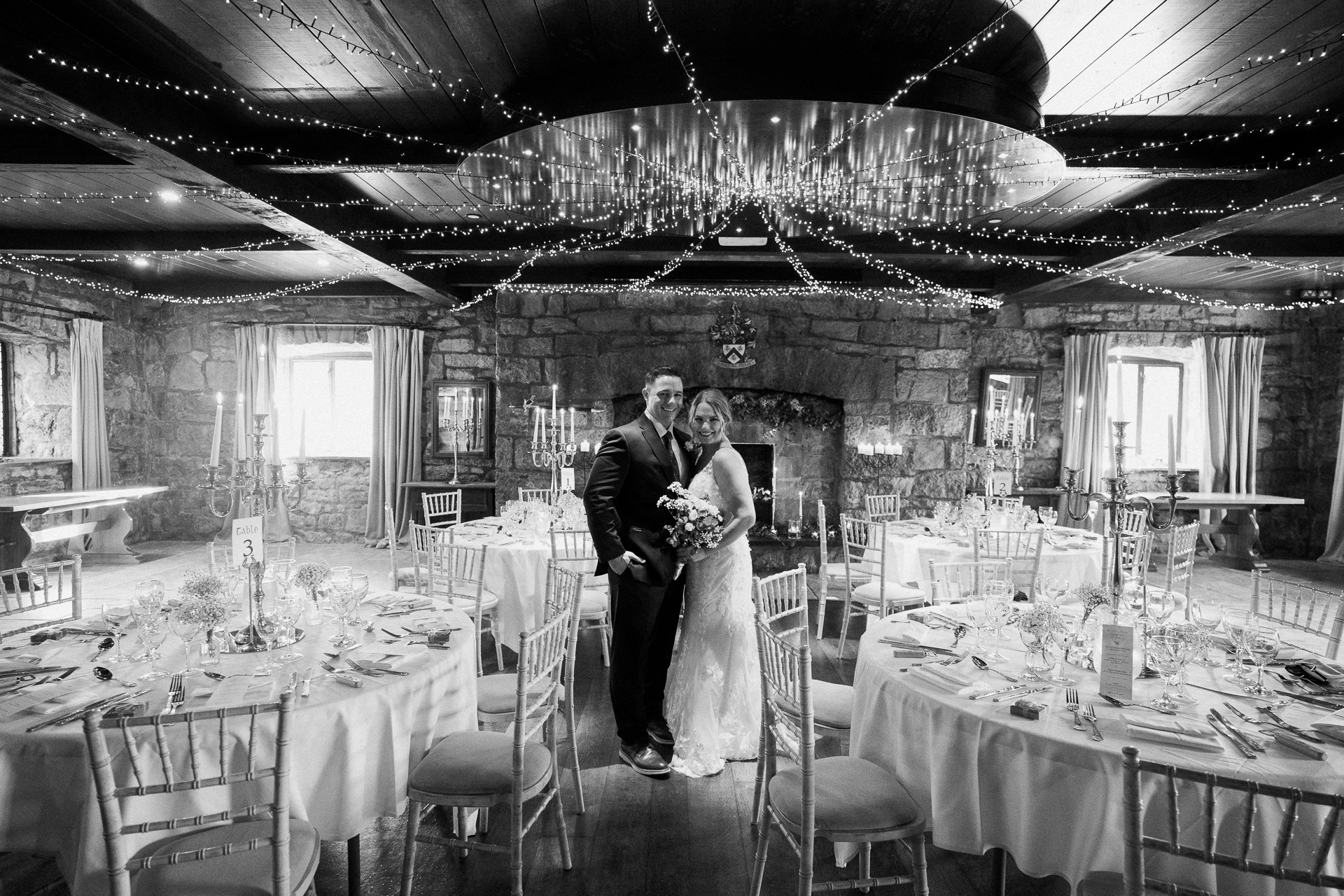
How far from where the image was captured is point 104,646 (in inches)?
97.4

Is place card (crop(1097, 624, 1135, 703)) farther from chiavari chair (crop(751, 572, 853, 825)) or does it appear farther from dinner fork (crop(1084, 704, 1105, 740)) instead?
chiavari chair (crop(751, 572, 853, 825))

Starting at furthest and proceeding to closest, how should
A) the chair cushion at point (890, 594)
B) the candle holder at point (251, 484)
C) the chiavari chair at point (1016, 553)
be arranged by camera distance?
the chair cushion at point (890, 594) < the chiavari chair at point (1016, 553) < the candle holder at point (251, 484)

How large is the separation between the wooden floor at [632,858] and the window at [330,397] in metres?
6.62

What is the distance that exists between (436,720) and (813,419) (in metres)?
5.89

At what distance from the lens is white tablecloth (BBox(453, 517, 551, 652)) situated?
4.57 m

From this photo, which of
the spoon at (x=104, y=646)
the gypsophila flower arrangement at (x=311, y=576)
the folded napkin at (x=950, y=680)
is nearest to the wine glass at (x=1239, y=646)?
the folded napkin at (x=950, y=680)

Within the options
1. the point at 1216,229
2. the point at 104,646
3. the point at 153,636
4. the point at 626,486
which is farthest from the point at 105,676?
the point at 1216,229

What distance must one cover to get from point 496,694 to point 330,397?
7.15 meters

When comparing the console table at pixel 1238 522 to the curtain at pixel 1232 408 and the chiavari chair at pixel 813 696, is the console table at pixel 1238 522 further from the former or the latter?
the chiavari chair at pixel 813 696

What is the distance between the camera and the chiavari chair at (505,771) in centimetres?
215

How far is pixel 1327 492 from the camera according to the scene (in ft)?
27.0

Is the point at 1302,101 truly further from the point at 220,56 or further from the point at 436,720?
the point at 220,56

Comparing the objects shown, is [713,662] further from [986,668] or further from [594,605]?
[594,605]

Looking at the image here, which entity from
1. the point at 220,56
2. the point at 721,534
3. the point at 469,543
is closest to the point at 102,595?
the point at 469,543
